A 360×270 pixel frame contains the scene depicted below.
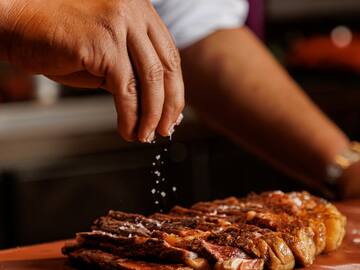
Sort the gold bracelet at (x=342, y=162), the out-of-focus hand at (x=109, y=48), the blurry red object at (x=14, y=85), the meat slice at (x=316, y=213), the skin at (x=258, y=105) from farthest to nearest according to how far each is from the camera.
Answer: the blurry red object at (x=14, y=85) < the skin at (x=258, y=105) < the gold bracelet at (x=342, y=162) < the meat slice at (x=316, y=213) < the out-of-focus hand at (x=109, y=48)

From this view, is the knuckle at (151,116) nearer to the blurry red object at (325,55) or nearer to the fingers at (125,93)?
the fingers at (125,93)

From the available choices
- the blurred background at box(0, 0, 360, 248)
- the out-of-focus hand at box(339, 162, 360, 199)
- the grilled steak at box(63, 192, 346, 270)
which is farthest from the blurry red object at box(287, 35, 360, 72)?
the grilled steak at box(63, 192, 346, 270)

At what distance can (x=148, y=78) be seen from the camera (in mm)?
1754

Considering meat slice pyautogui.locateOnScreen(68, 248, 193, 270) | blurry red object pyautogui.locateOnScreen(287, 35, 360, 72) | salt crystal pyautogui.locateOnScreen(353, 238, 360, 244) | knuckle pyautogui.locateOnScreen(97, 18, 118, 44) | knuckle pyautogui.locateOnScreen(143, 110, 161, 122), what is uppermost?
blurry red object pyautogui.locateOnScreen(287, 35, 360, 72)

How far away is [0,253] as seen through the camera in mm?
2010

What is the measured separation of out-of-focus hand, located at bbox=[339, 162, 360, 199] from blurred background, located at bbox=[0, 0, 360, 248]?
1.42 m

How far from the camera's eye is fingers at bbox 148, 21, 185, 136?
1799 millimetres

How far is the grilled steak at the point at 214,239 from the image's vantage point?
1.76 metres

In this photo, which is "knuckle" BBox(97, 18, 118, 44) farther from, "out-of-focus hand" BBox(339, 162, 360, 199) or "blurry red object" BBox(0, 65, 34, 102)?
"blurry red object" BBox(0, 65, 34, 102)

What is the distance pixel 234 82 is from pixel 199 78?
5.1 inches

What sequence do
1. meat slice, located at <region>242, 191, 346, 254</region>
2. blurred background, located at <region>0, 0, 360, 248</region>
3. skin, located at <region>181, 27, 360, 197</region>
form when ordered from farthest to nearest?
blurred background, located at <region>0, 0, 360, 248</region> < skin, located at <region>181, 27, 360, 197</region> < meat slice, located at <region>242, 191, 346, 254</region>

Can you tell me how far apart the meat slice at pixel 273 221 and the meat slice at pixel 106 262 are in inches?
9.8

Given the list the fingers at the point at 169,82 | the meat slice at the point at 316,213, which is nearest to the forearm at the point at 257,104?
the meat slice at the point at 316,213

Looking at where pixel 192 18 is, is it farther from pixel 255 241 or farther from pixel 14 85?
pixel 14 85
